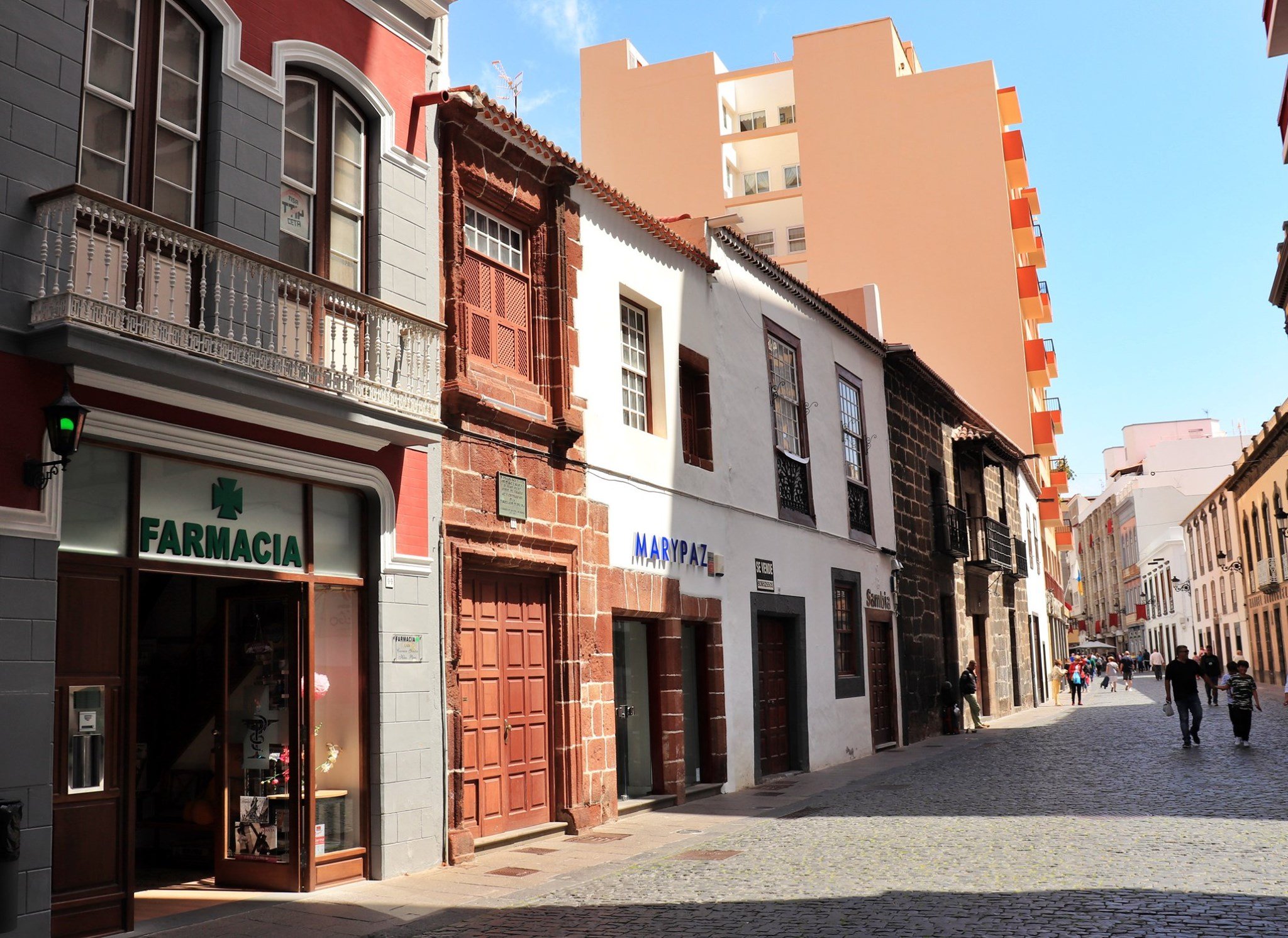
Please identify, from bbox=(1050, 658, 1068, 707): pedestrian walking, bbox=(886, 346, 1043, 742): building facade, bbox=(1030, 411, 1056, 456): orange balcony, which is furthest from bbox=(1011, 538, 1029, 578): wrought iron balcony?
bbox=(1050, 658, 1068, 707): pedestrian walking

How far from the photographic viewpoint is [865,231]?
3556 cm

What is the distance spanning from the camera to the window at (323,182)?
927 cm

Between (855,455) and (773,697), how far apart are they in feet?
19.3

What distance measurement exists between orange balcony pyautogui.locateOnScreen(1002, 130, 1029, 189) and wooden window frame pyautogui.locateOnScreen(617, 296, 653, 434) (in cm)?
2580

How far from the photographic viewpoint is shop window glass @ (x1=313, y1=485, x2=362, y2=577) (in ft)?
30.4

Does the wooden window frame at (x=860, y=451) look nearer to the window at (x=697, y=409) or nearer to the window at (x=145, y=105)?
the window at (x=697, y=409)

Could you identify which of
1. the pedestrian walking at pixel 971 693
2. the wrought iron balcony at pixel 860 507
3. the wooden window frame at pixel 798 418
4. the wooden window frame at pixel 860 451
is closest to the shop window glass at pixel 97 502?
the wooden window frame at pixel 798 418

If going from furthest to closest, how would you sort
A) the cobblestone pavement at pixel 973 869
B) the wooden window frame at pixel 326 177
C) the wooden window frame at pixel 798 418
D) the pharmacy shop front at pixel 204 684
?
the wooden window frame at pixel 798 418, the wooden window frame at pixel 326 177, the pharmacy shop front at pixel 204 684, the cobblestone pavement at pixel 973 869

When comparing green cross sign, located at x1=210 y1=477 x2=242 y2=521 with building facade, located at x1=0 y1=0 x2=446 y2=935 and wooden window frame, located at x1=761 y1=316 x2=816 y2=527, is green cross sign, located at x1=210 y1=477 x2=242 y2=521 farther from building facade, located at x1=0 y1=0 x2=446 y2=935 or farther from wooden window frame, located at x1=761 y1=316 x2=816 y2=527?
wooden window frame, located at x1=761 y1=316 x2=816 y2=527

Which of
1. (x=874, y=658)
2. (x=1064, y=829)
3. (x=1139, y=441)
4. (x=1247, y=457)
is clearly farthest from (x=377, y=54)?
(x=1139, y=441)

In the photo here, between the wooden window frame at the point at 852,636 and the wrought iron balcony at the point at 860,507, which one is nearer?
the wooden window frame at the point at 852,636

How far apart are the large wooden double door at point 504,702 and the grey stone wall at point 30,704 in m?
3.90

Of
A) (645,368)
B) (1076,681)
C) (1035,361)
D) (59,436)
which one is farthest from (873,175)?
Result: (59,436)

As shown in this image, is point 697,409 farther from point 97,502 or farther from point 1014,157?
point 1014,157
